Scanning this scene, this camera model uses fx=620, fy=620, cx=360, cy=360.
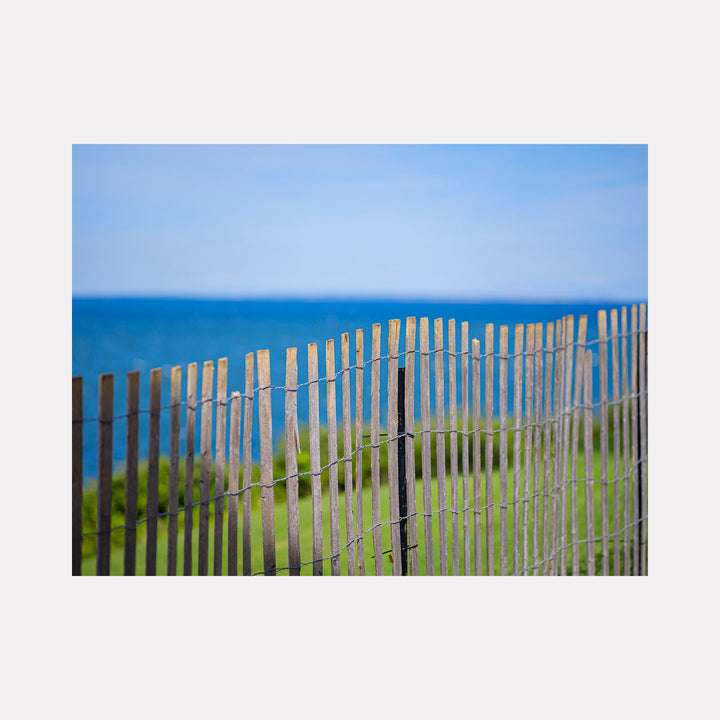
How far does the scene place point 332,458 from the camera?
8.39ft

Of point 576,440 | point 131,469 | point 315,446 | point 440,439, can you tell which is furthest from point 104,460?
point 576,440

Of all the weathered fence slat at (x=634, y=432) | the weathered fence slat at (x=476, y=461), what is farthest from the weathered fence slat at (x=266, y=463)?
the weathered fence slat at (x=634, y=432)

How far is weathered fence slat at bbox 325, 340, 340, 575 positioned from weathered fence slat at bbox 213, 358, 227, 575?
408mm

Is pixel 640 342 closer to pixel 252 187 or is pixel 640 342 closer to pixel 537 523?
pixel 537 523

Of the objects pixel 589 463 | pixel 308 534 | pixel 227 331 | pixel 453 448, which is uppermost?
pixel 227 331

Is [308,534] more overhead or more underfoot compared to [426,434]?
more underfoot

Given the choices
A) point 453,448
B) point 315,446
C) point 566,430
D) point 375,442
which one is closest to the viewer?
point 315,446

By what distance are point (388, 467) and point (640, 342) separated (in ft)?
4.84

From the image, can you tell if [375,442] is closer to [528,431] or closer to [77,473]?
[528,431]

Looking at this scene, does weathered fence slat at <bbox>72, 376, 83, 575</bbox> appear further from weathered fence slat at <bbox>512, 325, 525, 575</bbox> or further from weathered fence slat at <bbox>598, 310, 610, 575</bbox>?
weathered fence slat at <bbox>598, 310, 610, 575</bbox>

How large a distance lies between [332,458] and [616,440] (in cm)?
149

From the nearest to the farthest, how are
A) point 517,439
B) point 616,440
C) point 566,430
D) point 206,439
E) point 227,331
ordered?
point 206,439, point 517,439, point 566,430, point 616,440, point 227,331

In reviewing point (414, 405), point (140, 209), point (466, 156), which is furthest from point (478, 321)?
point (140, 209)
